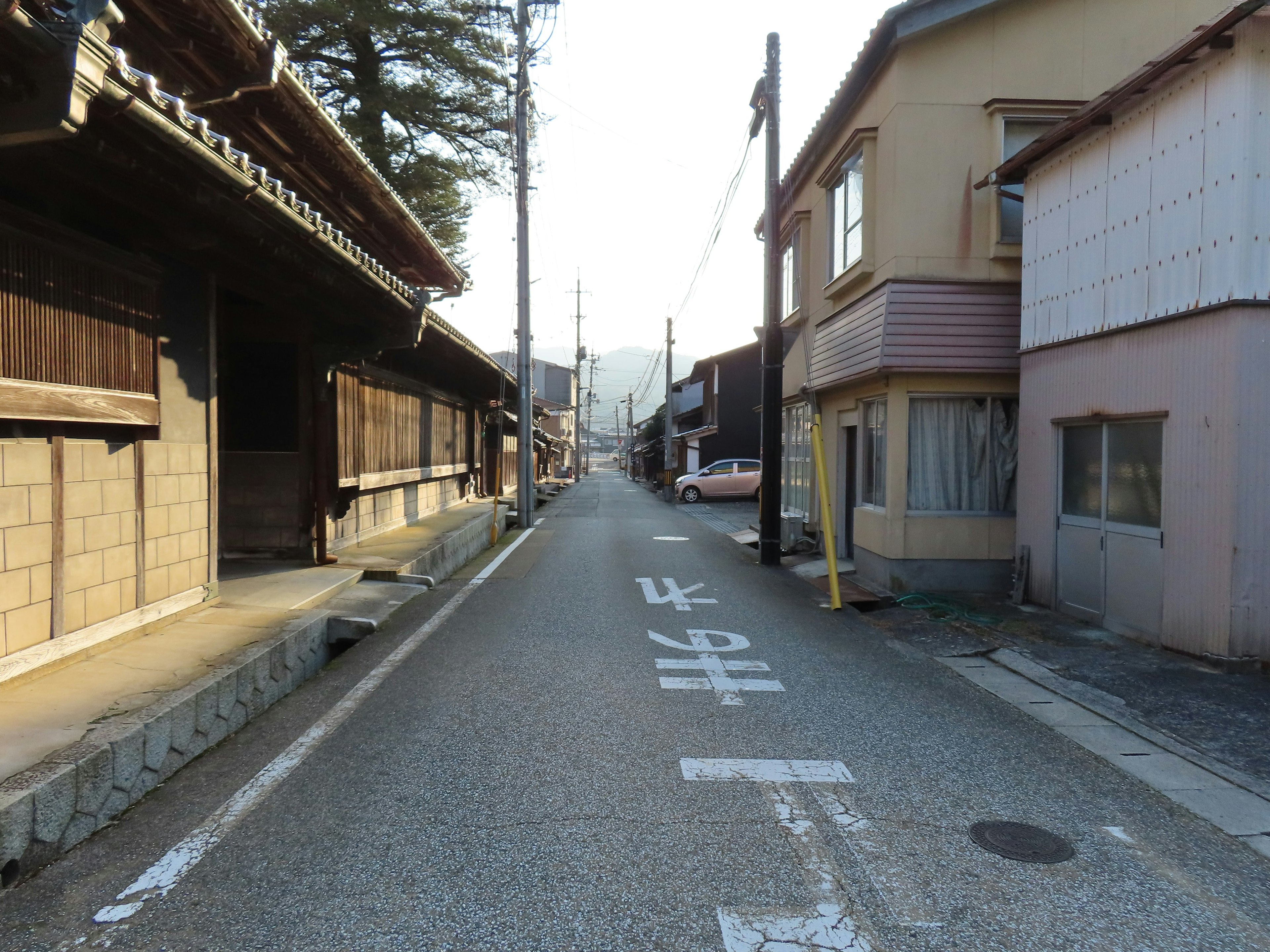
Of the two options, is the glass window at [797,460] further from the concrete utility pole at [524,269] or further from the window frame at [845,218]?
the concrete utility pole at [524,269]

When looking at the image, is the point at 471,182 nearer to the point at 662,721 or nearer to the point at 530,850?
the point at 662,721

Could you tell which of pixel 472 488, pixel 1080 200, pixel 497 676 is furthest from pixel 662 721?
pixel 472 488

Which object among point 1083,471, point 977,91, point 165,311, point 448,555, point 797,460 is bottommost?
point 448,555

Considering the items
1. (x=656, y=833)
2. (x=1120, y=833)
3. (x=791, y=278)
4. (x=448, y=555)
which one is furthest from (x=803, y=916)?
(x=791, y=278)

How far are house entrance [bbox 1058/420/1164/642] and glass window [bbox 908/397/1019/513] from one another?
62.6 inches

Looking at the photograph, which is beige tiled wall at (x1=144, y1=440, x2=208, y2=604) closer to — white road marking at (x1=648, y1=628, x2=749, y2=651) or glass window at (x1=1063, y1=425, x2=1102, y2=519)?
white road marking at (x1=648, y1=628, x2=749, y2=651)

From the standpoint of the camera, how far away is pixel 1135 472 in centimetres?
796

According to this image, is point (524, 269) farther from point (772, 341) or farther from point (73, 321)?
point (73, 321)

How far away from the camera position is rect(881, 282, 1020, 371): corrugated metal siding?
34.3 ft

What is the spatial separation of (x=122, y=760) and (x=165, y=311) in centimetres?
426

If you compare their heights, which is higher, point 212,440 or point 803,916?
point 212,440

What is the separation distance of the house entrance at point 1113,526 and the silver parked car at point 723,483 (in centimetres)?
2252

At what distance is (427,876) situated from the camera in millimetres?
3359

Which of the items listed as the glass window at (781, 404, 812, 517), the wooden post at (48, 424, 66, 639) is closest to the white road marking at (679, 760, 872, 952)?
the wooden post at (48, 424, 66, 639)
